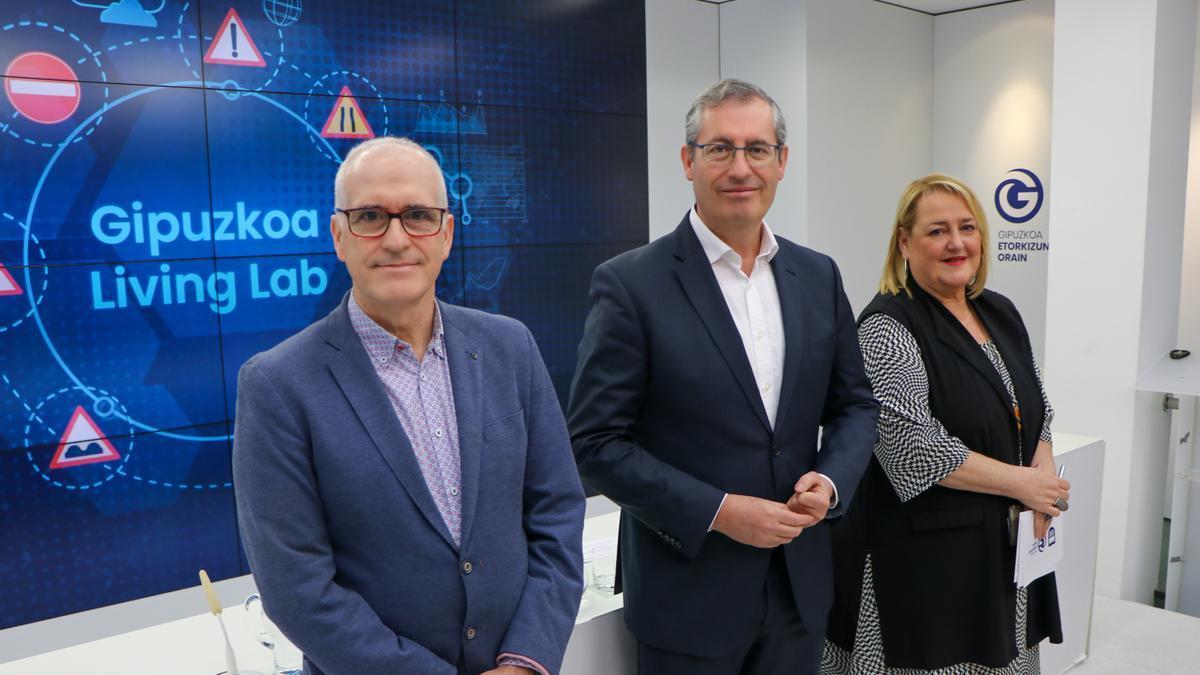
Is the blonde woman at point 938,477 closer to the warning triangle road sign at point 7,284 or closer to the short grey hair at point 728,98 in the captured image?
the short grey hair at point 728,98

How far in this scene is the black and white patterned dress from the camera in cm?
207

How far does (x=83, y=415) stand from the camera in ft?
11.7

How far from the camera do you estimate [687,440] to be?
175 cm

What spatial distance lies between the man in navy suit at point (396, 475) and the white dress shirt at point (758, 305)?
53cm

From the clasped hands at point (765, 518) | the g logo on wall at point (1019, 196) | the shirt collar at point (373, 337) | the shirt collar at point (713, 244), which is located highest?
the g logo on wall at point (1019, 196)

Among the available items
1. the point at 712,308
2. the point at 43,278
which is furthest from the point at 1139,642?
the point at 43,278

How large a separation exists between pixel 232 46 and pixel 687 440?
9.92 ft

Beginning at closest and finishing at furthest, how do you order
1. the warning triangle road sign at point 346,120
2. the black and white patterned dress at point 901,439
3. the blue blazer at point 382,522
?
1. the blue blazer at point 382,522
2. the black and white patterned dress at point 901,439
3. the warning triangle road sign at point 346,120

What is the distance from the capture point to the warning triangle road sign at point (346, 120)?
4.14 meters

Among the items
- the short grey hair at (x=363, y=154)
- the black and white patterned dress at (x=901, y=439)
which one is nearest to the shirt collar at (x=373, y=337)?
the short grey hair at (x=363, y=154)

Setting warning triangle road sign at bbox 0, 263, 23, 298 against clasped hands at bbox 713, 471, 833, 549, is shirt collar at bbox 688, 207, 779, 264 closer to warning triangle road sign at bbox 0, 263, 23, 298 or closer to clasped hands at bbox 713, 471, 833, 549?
clasped hands at bbox 713, 471, 833, 549

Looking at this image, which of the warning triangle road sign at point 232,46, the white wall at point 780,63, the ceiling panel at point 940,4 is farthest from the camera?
the ceiling panel at point 940,4

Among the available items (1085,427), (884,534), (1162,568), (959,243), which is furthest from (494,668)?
(1162,568)

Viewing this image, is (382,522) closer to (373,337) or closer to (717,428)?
(373,337)
